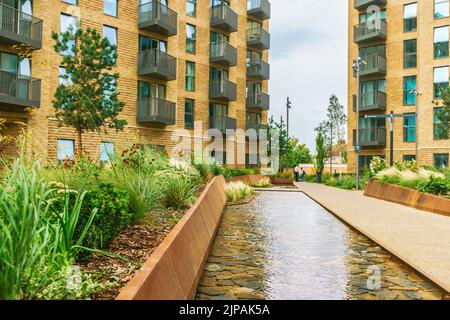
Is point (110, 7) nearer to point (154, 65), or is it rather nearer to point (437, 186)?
point (154, 65)

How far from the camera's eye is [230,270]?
19.9 ft

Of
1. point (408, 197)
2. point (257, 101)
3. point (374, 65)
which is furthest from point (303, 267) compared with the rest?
point (257, 101)

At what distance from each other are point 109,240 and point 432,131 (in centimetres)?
3560

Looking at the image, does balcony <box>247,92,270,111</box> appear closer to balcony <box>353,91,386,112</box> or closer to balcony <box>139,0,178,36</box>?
balcony <box>353,91,386,112</box>

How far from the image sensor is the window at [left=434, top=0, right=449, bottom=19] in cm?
3559

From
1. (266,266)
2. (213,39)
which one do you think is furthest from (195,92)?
(266,266)

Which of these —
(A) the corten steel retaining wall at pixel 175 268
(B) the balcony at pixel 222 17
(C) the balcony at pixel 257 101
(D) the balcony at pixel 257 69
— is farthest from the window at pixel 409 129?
(A) the corten steel retaining wall at pixel 175 268

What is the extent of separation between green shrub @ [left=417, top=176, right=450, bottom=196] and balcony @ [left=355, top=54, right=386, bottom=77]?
24.9 metres

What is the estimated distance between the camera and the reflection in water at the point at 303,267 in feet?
16.4

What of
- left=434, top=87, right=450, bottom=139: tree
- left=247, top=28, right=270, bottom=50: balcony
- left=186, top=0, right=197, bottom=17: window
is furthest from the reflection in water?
left=247, top=28, right=270, bottom=50: balcony

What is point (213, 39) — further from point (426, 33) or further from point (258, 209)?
point (258, 209)

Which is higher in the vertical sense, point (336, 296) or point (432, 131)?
point (432, 131)

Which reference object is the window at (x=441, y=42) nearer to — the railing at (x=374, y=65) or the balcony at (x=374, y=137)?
the railing at (x=374, y=65)

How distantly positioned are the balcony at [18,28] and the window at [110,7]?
548 cm
